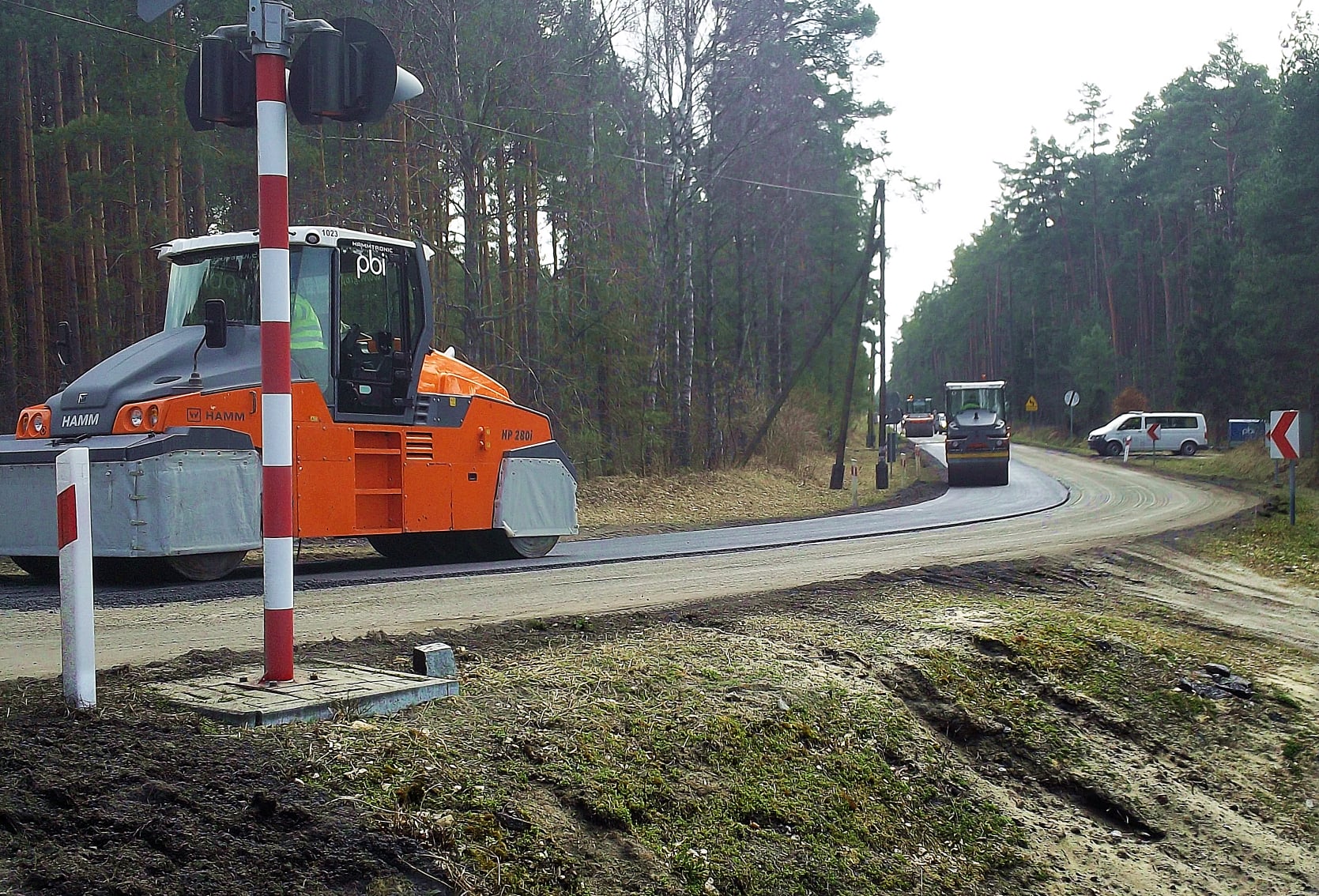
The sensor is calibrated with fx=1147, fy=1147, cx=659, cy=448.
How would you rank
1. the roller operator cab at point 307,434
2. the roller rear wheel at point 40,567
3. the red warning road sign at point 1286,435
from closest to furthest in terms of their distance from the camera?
1. the roller operator cab at point 307,434
2. the roller rear wheel at point 40,567
3. the red warning road sign at point 1286,435

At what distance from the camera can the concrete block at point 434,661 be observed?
5.53 meters

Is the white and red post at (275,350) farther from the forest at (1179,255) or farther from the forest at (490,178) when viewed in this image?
the forest at (1179,255)

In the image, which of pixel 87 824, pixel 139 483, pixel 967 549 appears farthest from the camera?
pixel 967 549

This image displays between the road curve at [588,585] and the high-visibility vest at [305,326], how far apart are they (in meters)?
2.67

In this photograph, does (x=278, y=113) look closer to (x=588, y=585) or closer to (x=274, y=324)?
(x=274, y=324)

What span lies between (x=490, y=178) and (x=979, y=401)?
17337mm

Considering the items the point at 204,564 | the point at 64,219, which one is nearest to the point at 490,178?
the point at 64,219

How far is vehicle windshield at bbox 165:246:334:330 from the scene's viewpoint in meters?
11.5

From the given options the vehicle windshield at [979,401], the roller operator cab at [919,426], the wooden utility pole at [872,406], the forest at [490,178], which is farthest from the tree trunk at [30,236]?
the roller operator cab at [919,426]

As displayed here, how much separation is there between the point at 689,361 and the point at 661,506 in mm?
7354

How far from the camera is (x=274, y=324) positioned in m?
5.31

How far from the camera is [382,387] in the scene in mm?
11930

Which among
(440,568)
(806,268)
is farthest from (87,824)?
(806,268)

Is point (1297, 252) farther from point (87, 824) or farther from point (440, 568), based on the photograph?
point (87, 824)
